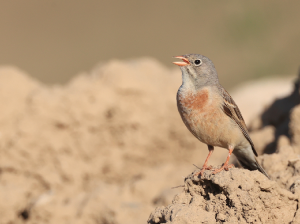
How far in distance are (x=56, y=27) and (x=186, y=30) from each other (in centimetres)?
715

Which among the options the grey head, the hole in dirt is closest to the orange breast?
the grey head

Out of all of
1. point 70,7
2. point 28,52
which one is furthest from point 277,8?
point 28,52

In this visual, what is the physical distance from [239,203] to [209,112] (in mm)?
1657

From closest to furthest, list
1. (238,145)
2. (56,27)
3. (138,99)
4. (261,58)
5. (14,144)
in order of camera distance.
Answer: (238,145), (14,144), (138,99), (261,58), (56,27)

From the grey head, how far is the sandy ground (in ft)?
6.14

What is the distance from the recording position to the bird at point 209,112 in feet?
18.2

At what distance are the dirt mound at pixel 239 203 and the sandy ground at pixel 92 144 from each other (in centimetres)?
240

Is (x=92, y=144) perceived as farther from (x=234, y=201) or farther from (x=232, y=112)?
(x=234, y=201)

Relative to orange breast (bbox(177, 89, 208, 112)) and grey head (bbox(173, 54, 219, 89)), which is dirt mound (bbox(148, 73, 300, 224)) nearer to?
orange breast (bbox(177, 89, 208, 112))

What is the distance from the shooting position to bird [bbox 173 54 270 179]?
18.2 feet

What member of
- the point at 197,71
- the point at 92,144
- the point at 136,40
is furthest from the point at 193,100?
the point at 136,40

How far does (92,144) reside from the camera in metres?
8.68

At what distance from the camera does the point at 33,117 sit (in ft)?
27.8

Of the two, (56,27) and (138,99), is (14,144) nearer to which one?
(138,99)
